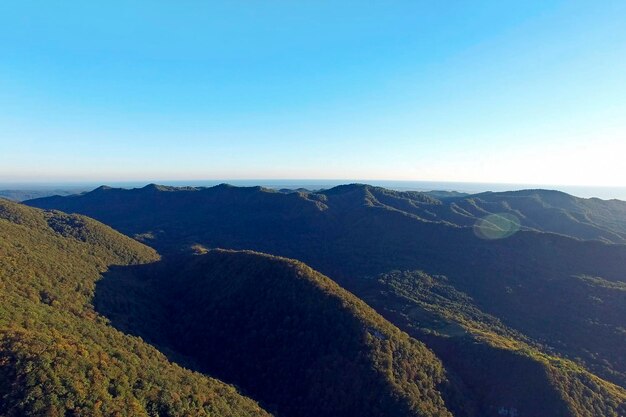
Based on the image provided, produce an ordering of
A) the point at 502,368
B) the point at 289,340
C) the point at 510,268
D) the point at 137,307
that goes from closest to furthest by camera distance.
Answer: the point at 502,368
the point at 289,340
the point at 137,307
the point at 510,268

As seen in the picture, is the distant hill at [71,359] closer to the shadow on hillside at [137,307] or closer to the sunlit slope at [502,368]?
the shadow on hillside at [137,307]

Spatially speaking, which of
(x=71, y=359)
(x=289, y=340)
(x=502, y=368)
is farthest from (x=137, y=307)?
(x=502, y=368)

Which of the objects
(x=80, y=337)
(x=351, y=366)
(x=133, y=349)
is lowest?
(x=351, y=366)

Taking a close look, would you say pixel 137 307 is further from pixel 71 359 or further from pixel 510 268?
pixel 510 268

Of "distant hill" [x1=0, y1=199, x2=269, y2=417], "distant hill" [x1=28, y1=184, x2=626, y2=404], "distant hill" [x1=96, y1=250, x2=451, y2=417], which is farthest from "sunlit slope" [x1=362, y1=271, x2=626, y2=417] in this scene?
"distant hill" [x1=0, y1=199, x2=269, y2=417]

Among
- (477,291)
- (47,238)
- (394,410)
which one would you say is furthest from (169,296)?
(477,291)

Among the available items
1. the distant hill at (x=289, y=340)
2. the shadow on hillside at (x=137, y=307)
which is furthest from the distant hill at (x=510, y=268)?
the shadow on hillside at (x=137, y=307)

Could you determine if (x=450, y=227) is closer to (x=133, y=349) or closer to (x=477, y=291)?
(x=477, y=291)
